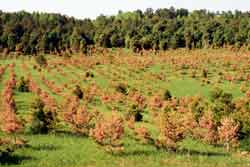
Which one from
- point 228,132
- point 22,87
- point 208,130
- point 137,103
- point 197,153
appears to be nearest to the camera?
point 197,153

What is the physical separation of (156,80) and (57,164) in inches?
2529

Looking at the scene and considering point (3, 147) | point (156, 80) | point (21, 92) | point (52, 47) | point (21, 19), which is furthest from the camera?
point (21, 19)

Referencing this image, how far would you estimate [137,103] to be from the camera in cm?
6588

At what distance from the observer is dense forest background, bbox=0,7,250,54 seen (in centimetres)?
14962

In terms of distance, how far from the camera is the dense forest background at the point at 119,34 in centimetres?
14962

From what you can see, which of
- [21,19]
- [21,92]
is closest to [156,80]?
[21,92]

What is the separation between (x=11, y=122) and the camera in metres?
36.9

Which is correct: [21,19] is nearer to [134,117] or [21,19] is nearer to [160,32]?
[160,32]

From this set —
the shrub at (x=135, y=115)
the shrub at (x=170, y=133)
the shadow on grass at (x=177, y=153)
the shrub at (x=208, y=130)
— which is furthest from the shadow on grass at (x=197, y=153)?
the shrub at (x=135, y=115)

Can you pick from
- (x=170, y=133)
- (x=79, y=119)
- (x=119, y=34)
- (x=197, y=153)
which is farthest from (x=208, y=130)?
(x=119, y=34)

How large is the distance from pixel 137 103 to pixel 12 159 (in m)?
35.3

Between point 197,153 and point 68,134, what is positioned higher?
point 68,134

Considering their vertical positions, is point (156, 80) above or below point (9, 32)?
below

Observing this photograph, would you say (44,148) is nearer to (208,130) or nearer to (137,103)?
(208,130)
